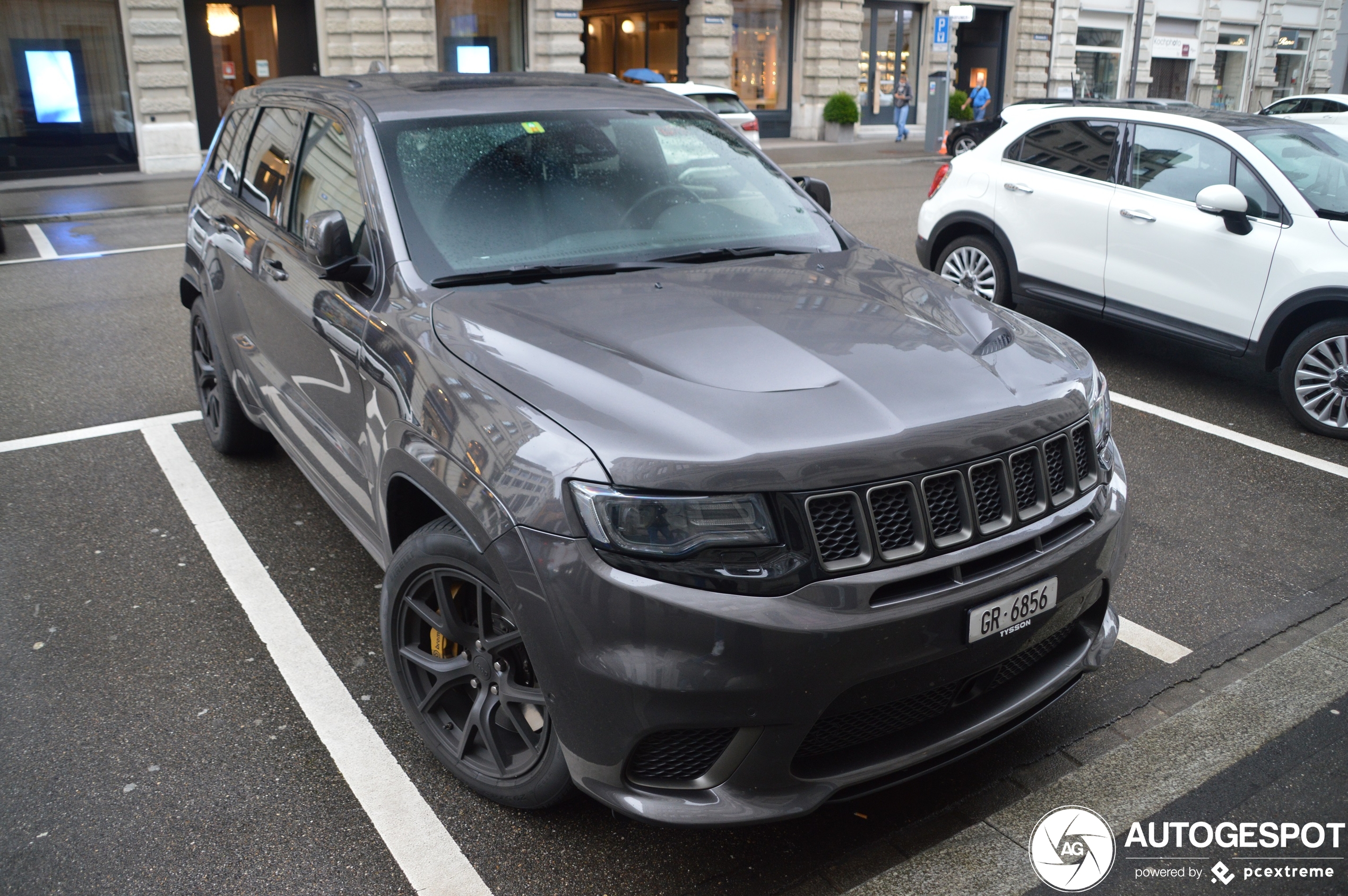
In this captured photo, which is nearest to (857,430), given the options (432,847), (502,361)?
(502,361)

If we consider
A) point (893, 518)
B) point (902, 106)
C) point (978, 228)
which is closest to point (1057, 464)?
point (893, 518)

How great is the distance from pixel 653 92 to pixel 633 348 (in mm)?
1982

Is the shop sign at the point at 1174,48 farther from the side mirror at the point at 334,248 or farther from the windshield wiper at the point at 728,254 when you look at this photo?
the side mirror at the point at 334,248

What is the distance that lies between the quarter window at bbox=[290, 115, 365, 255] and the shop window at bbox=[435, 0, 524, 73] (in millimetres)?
21730

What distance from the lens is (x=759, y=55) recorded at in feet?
97.8

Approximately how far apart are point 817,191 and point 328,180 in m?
1.94

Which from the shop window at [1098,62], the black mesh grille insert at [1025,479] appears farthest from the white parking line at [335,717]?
the shop window at [1098,62]

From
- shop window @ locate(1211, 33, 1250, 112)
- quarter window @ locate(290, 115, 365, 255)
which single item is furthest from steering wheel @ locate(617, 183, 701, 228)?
shop window @ locate(1211, 33, 1250, 112)

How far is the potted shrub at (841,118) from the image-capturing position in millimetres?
28625

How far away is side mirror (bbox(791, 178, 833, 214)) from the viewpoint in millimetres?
4531

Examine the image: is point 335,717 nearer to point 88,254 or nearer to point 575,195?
point 575,195

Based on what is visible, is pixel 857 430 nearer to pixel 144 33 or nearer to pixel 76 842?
pixel 76 842

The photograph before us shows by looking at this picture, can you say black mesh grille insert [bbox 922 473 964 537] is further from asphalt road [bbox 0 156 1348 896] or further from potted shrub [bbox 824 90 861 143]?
potted shrub [bbox 824 90 861 143]

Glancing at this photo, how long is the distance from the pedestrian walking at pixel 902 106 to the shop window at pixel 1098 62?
7.48m
